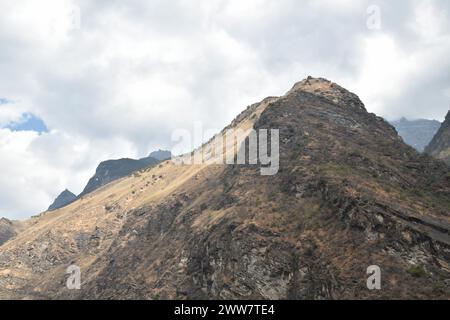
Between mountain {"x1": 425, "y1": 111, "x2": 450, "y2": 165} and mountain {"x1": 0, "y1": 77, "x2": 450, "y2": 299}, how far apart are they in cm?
8111

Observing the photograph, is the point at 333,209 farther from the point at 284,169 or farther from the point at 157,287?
the point at 157,287

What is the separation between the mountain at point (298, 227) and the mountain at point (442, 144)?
81.1m

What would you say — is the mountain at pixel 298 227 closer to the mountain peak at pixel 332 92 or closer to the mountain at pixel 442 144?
the mountain peak at pixel 332 92

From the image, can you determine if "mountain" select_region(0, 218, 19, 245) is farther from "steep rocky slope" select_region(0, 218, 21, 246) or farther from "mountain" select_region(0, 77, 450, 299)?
"mountain" select_region(0, 77, 450, 299)

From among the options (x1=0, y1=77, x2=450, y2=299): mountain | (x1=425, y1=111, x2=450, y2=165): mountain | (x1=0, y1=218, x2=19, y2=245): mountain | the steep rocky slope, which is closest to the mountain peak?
(x1=0, y1=77, x2=450, y2=299): mountain

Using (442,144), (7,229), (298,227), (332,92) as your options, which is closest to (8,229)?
(7,229)

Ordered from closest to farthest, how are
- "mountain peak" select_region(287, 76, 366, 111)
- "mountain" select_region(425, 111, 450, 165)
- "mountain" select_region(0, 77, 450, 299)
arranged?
"mountain" select_region(0, 77, 450, 299)
"mountain peak" select_region(287, 76, 366, 111)
"mountain" select_region(425, 111, 450, 165)

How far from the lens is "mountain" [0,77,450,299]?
4884 cm

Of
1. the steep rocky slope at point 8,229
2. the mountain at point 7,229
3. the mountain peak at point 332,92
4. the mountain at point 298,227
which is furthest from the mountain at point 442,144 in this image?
the mountain at point 7,229

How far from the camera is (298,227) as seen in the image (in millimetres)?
56812

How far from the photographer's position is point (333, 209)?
5712 cm

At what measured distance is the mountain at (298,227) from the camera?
48.8 metres

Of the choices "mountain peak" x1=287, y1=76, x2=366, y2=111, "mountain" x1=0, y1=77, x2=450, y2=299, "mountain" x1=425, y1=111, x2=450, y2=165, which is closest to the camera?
"mountain" x1=0, y1=77, x2=450, y2=299

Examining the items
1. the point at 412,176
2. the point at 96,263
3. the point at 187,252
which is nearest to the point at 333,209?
the point at 412,176
